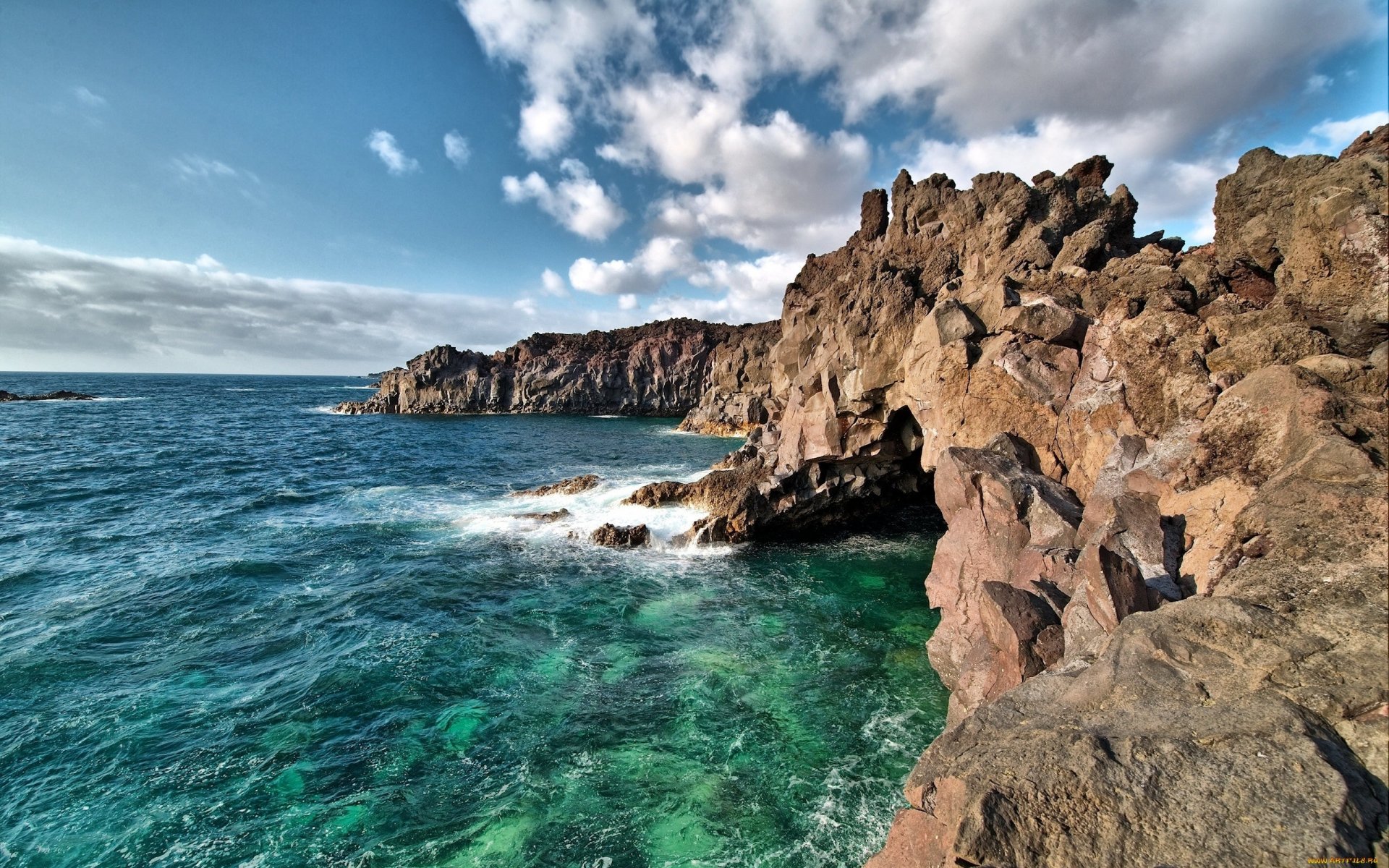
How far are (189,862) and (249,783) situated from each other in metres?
1.67

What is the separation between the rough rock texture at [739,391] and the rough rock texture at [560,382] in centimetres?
1623

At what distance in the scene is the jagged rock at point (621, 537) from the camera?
23.6 metres

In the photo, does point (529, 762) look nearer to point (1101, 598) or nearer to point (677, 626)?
point (677, 626)

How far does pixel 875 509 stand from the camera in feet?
91.6

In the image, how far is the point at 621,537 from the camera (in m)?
23.7

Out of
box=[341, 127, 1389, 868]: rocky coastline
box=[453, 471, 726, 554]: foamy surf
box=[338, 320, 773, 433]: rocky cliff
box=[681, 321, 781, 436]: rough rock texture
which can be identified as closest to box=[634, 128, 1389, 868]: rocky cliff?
box=[341, 127, 1389, 868]: rocky coastline

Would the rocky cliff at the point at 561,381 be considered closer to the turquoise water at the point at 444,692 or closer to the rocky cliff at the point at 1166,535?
the turquoise water at the point at 444,692

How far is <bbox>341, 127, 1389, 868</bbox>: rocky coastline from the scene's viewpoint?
5.22 m

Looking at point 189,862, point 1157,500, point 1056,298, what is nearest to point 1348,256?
point 1157,500

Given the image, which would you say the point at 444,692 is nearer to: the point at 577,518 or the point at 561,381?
the point at 577,518

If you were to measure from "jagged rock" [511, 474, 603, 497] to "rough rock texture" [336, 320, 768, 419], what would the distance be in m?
68.4

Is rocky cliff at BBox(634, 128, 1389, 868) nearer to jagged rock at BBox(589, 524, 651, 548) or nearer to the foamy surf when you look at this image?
the foamy surf

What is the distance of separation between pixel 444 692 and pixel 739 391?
223 feet

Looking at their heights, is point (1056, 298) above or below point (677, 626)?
above
